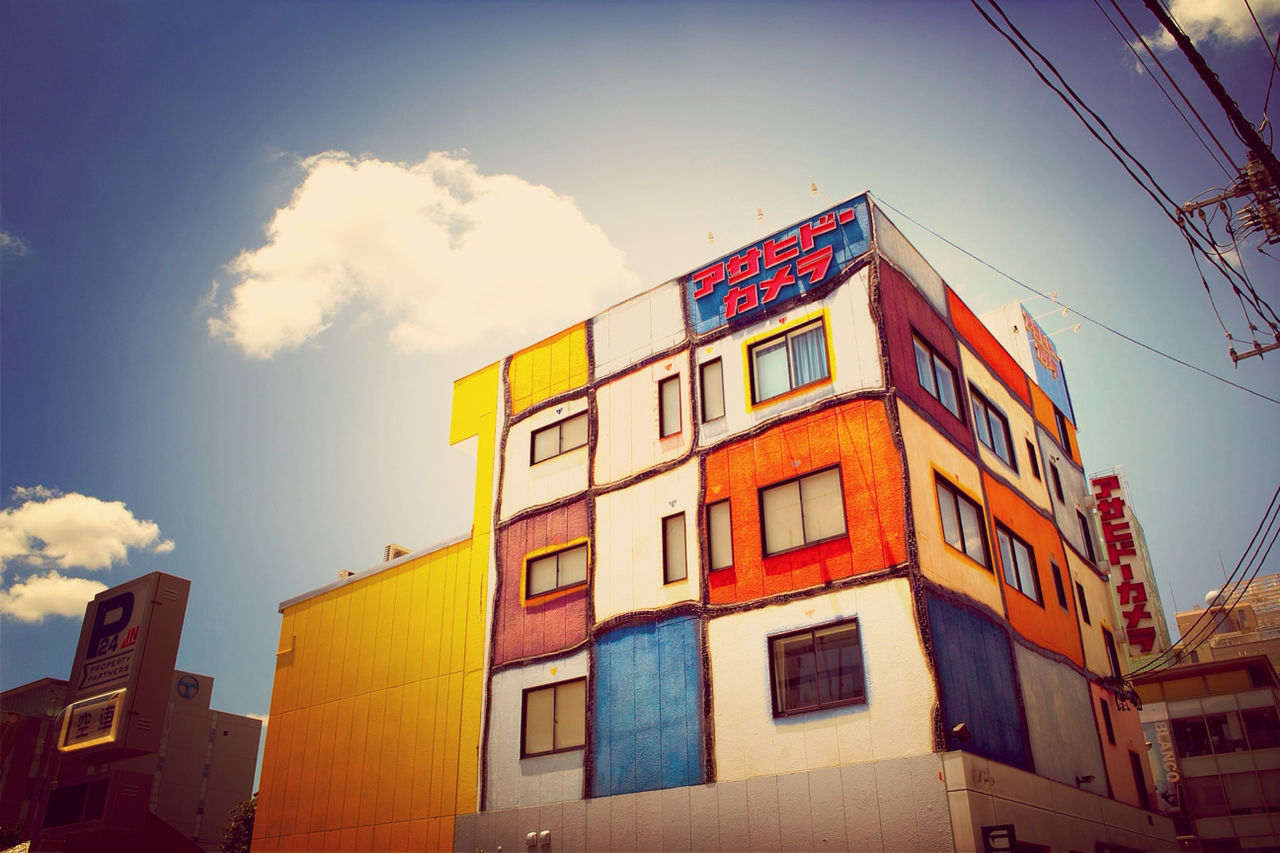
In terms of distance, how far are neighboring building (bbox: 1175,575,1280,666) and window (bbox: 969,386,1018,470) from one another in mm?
53296

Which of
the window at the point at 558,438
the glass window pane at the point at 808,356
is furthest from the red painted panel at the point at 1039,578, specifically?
the window at the point at 558,438

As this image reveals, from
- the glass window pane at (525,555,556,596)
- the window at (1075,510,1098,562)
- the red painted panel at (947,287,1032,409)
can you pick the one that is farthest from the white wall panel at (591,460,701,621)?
the window at (1075,510,1098,562)

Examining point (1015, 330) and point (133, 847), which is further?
point (1015, 330)

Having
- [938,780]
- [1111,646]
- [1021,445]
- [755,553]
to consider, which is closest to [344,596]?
[755,553]

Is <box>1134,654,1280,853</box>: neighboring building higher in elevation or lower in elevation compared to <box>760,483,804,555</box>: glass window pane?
lower

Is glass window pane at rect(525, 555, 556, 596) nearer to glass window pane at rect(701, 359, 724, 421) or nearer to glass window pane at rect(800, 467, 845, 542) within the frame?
glass window pane at rect(701, 359, 724, 421)

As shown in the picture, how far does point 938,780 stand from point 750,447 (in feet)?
27.8

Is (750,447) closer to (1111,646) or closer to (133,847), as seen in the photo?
(1111,646)

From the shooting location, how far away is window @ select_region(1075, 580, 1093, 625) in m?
26.2

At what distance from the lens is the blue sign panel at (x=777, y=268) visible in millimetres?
21547

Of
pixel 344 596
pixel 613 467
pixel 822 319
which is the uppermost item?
pixel 822 319

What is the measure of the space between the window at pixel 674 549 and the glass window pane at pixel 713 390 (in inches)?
110

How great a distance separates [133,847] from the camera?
965 inches

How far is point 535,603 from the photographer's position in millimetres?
23469
